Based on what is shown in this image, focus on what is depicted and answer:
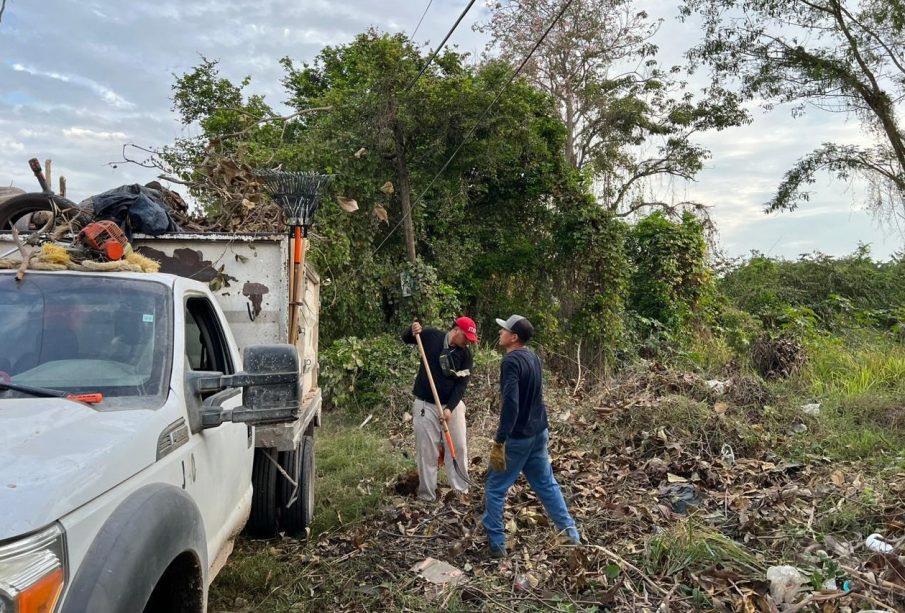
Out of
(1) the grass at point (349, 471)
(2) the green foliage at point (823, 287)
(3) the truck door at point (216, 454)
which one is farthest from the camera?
(2) the green foliage at point (823, 287)

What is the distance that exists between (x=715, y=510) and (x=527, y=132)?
10.3m

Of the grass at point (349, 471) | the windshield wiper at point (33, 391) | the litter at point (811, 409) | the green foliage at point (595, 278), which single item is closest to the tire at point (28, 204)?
the windshield wiper at point (33, 391)

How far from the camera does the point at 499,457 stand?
4.81m

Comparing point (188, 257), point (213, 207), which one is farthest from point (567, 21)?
point (188, 257)

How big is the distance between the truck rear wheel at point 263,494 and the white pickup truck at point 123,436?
615 millimetres

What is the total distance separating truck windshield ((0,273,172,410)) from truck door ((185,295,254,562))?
0.24m

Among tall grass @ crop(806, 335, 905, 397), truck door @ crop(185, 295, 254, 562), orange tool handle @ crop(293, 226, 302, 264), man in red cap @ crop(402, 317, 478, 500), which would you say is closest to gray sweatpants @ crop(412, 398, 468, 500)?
man in red cap @ crop(402, 317, 478, 500)

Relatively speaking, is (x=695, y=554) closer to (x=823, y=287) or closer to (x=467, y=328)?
(x=467, y=328)

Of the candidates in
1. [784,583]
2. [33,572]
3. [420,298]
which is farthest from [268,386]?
[420,298]

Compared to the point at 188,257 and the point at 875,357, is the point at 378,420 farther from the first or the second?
the point at 875,357

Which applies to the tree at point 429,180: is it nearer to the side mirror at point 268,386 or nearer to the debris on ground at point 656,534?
the debris on ground at point 656,534

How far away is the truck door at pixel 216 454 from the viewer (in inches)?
116

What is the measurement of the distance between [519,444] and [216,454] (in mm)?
2286

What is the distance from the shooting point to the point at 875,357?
10.1 metres
